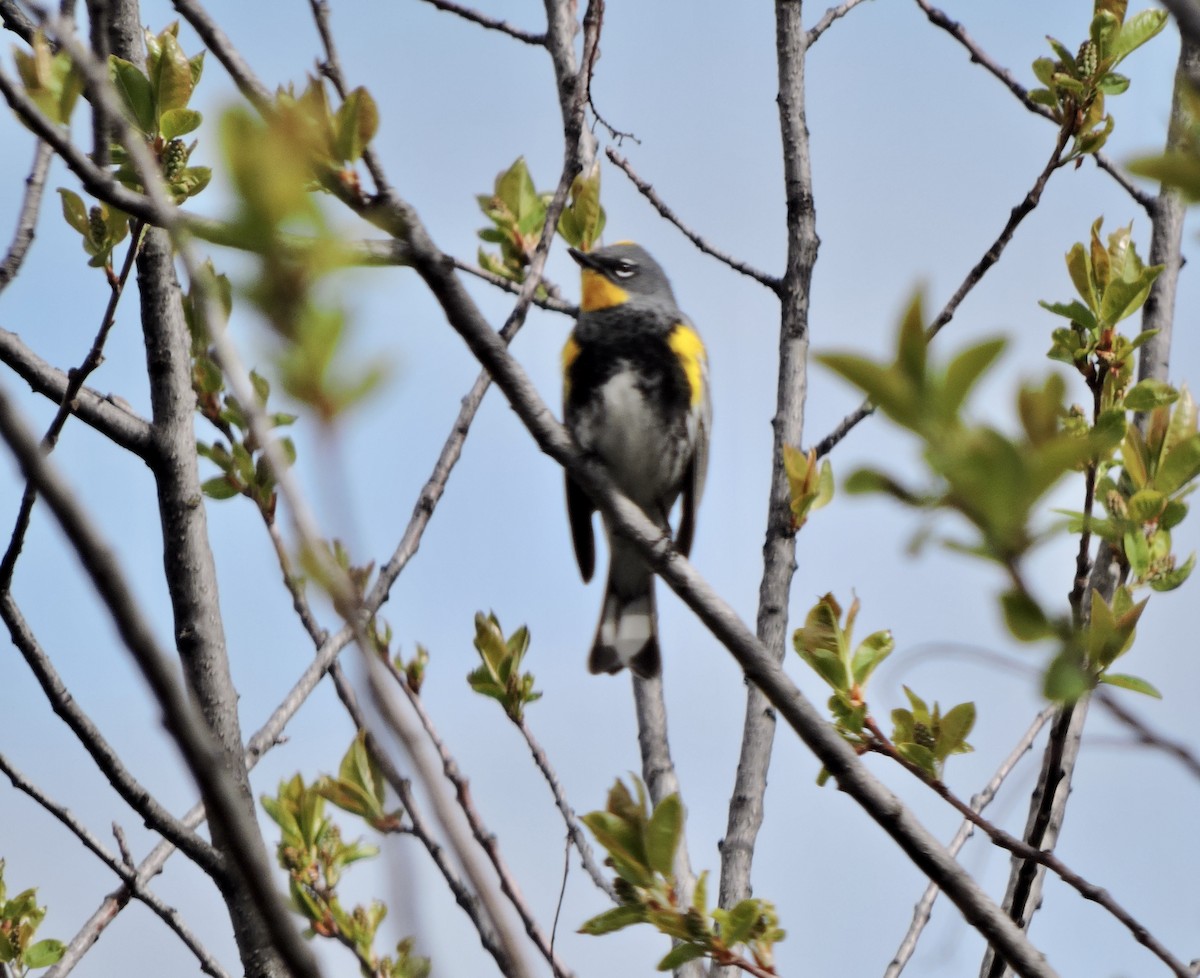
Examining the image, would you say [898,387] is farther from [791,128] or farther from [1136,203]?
[1136,203]

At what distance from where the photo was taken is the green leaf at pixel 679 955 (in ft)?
6.97

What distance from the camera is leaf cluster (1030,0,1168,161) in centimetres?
326

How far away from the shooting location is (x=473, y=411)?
3.56 m

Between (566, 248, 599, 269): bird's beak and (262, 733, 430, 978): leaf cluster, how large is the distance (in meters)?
2.32

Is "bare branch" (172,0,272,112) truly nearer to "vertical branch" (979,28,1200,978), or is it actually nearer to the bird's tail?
"vertical branch" (979,28,1200,978)

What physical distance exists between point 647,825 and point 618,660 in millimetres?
3042

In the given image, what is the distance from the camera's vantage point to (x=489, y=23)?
424 centimetres

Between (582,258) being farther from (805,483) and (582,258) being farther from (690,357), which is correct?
(805,483)

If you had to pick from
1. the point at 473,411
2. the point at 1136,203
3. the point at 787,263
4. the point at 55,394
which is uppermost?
the point at 1136,203

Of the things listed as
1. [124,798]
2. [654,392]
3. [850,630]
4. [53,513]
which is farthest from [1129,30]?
[53,513]

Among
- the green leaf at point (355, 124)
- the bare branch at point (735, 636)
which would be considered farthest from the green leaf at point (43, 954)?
the green leaf at point (355, 124)

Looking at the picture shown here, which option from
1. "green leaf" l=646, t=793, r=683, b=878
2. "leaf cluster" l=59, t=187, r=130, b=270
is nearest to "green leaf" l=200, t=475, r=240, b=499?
"leaf cluster" l=59, t=187, r=130, b=270

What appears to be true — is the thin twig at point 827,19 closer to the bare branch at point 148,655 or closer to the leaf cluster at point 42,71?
the leaf cluster at point 42,71

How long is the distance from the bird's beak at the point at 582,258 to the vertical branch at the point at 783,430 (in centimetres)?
117
